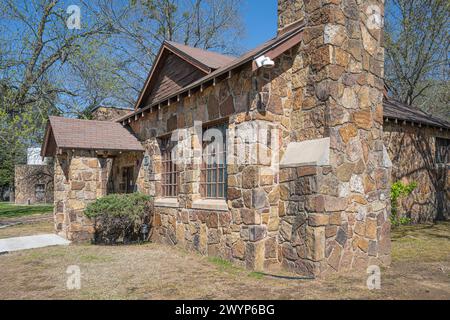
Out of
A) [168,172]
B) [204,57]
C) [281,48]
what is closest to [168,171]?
[168,172]

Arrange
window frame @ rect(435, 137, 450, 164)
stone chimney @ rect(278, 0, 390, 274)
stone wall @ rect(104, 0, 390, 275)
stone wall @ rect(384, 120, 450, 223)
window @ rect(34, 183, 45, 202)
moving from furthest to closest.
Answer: window @ rect(34, 183, 45, 202) < window frame @ rect(435, 137, 450, 164) < stone wall @ rect(384, 120, 450, 223) < stone wall @ rect(104, 0, 390, 275) < stone chimney @ rect(278, 0, 390, 274)

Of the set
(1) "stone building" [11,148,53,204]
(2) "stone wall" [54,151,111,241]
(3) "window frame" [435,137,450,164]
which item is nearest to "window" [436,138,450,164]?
(3) "window frame" [435,137,450,164]

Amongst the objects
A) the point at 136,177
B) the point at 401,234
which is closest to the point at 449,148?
the point at 401,234

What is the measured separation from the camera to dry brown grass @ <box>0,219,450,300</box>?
5691 millimetres

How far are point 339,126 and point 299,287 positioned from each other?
2847 mm

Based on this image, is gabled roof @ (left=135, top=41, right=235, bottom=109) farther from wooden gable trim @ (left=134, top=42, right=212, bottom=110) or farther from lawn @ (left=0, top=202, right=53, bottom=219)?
lawn @ (left=0, top=202, right=53, bottom=219)

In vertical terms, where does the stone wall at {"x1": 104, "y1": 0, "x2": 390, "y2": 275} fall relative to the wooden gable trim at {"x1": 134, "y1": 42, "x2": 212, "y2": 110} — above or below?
below

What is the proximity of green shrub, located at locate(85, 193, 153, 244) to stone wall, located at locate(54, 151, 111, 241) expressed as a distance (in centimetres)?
38

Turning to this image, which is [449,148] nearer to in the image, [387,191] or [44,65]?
[387,191]

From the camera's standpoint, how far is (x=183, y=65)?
451 inches

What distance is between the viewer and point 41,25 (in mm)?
18375

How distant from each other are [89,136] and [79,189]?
169 centimetres

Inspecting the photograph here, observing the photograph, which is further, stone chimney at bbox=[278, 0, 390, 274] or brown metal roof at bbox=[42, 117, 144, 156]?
brown metal roof at bbox=[42, 117, 144, 156]

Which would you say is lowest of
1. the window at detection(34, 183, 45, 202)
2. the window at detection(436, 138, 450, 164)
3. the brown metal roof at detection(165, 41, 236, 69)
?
the window at detection(34, 183, 45, 202)
